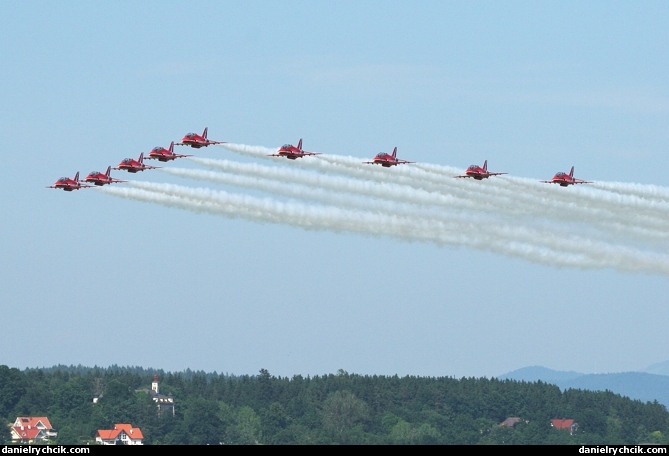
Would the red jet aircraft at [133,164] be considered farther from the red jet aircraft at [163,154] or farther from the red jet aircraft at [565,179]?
the red jet aircraft at [565,179]

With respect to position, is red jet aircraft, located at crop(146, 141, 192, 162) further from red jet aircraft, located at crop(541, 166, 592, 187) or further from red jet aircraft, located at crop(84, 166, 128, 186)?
red jet aircraft, located at crop(541, 166, 592, 187)

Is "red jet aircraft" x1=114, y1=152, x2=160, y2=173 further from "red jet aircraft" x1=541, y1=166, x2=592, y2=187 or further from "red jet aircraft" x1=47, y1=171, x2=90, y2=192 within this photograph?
"red jet aircraft" x1=541, y1=166, x2=592, y2=187

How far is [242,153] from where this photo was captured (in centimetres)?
14050

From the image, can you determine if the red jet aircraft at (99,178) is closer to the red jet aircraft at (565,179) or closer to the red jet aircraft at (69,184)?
the red jet aircraft at (69,184)

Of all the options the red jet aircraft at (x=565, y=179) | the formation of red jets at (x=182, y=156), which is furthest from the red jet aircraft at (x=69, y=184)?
the red jet aircraft at (x=565, y=179)

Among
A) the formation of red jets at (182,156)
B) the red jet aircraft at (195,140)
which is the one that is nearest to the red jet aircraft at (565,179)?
the formation of red jets at (182,156)

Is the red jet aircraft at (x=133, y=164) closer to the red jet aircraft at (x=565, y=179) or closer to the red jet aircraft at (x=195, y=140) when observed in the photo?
the red jet aircraft at (x=195, y=140)

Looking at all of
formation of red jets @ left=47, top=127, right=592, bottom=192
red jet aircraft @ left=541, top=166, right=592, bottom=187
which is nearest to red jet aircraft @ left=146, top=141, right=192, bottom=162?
formation of red jets @ left=47, top=127, right=592, bottom=192

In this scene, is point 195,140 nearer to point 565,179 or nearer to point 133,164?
point 133,164

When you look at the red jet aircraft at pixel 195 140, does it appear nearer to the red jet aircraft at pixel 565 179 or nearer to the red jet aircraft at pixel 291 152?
the red jet aircraft at pixel 291 152

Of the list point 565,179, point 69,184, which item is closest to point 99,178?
point 69,184

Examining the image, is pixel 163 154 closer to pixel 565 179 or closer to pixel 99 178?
pixel 99 178

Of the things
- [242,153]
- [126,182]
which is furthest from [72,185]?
[242,153]

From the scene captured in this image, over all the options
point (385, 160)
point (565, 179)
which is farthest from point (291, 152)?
point (565, 179)
